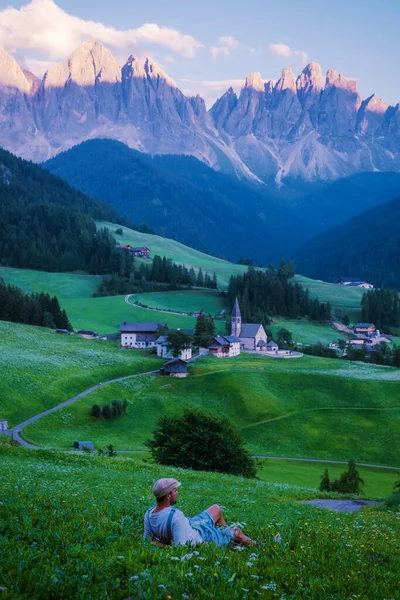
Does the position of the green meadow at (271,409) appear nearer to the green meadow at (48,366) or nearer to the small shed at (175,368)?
the small shed at (175,368)

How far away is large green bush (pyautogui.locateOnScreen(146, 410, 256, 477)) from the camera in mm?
49844

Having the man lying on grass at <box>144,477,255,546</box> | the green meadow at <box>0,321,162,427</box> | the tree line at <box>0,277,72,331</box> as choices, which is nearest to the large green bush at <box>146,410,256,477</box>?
the green meadow at <box>0,321,162,427</box>

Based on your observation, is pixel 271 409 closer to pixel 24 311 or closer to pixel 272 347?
pixel 272 347

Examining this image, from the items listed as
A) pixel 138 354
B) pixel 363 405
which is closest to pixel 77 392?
pixel 138 354

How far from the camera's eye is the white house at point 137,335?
479 feet

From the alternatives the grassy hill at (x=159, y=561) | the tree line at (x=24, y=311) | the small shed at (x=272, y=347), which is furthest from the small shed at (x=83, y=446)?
the small shed at (x=272, y=347)

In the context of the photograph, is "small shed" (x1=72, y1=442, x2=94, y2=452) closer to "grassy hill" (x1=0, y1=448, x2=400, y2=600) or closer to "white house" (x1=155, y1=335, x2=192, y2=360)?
"grassy hill" (x1=0, y1=448, x2=400, y2=600)

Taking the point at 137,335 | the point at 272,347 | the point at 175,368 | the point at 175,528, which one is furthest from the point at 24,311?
the point at 175,528

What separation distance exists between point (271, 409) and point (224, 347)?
41087 mm

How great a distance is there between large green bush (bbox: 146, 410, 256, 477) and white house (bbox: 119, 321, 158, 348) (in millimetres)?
94291

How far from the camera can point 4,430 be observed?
72.7 metres

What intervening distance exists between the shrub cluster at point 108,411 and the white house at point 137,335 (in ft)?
188

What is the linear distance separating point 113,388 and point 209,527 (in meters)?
85.7

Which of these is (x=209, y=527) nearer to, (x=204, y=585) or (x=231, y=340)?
(x=204, y=585)
